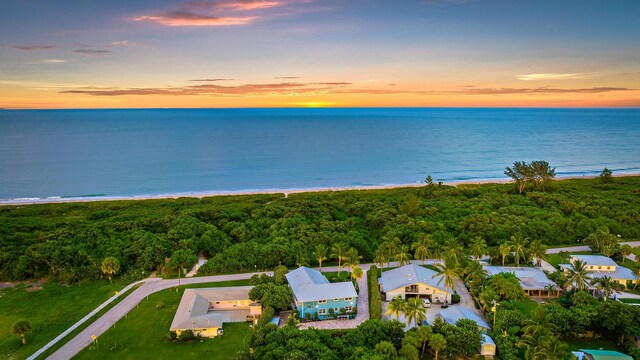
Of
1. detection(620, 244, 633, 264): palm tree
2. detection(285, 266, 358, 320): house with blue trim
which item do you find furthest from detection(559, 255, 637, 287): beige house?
detection(285, 266, 358, 320): house with blue trim

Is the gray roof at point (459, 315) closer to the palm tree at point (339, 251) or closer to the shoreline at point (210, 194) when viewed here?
the palm tree at point (339, 251)

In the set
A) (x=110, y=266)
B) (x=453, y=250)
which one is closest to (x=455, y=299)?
(x=453, y=250)

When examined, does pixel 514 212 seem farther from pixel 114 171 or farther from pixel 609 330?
pixel 114 171

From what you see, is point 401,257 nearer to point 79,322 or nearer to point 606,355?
point 606,355

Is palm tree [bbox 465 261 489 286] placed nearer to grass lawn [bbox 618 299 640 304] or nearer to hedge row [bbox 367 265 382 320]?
hedge row [bbox 367 265 382 320]

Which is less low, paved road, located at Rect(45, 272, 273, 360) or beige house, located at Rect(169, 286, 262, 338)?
beige house, located at Rect(169, 286, 262, 338)

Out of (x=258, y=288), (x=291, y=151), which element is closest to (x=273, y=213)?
(x=258, y=288)
